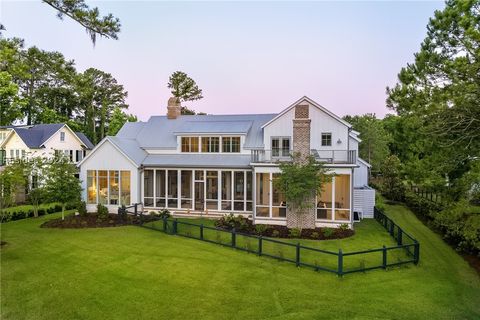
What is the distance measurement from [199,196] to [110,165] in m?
6.88

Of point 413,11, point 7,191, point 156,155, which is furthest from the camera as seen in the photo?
point 156,155

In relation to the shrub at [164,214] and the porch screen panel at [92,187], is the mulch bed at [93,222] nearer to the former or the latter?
the shrub at [164,214]

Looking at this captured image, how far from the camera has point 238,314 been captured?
320 inches

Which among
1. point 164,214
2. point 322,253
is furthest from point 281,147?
point 164,214

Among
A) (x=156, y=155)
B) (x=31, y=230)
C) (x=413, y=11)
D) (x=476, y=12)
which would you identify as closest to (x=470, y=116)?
(x=476, y=12)

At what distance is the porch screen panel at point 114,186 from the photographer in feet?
69.5

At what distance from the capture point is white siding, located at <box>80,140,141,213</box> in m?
21.0

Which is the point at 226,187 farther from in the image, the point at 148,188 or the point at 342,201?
the point at 342,201

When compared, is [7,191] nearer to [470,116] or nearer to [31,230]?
[31,230]

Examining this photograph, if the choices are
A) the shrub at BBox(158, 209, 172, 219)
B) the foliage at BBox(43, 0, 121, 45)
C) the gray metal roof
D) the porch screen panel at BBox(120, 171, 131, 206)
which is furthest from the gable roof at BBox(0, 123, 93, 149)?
the foliage at BBox(43, 0, 121, 45)

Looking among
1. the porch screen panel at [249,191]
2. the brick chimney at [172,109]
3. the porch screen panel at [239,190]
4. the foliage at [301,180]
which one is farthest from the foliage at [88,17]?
the brick chimney at [172,109]

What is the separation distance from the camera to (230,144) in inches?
881

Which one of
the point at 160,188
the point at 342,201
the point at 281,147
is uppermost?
the point at 281,147

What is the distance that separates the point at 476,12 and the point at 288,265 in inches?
470
